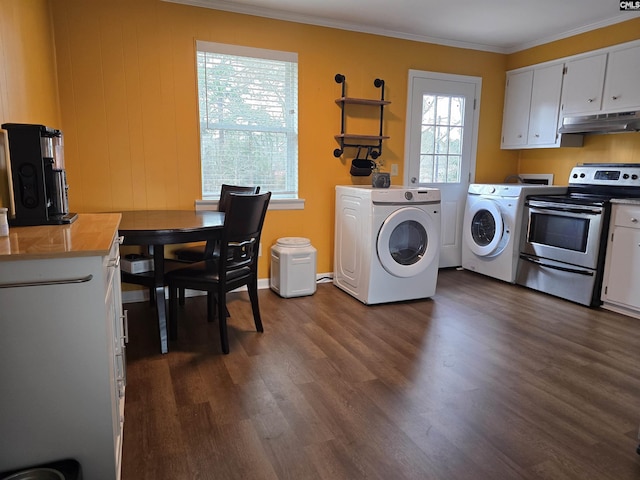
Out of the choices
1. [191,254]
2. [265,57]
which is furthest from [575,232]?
[191,254]

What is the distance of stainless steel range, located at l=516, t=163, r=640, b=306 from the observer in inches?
133

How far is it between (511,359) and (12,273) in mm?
2492

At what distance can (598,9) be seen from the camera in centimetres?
340

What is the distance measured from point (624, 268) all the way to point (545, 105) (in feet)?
5.95

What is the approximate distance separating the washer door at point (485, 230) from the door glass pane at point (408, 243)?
1.02m

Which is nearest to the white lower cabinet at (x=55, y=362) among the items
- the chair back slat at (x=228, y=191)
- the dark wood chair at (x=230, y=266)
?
the dark wood chair at (x=230, y=266)

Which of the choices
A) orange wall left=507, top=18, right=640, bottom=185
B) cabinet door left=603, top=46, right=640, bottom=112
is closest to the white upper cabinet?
orange wall left=507, top=18, right=640, bottom=185

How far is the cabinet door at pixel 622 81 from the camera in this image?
133 inches

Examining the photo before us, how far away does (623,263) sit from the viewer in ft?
10.6

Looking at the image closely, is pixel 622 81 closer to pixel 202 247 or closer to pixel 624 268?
pixel 624 268

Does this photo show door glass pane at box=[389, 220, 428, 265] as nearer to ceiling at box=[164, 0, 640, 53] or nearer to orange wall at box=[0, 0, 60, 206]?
ceiling at box=[164, 0, 640, 53]

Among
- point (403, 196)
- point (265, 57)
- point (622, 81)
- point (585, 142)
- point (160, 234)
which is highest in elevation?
point (265, 57)

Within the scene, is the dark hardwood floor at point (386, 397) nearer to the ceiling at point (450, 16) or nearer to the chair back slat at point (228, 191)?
the chair back slat at point (228, 191)

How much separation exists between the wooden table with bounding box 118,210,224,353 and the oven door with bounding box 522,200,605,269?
284cm
